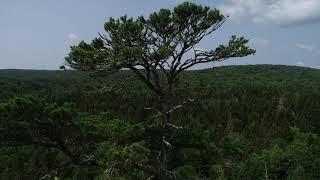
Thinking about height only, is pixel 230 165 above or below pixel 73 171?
below

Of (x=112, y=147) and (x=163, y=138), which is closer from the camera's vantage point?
(x=163, y=138)

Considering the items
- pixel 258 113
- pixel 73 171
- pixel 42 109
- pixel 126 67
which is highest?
pixel 126 67

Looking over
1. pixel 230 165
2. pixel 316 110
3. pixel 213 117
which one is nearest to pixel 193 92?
pixel 213 117

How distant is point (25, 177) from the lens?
42.8 meters

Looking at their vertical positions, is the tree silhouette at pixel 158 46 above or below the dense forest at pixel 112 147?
above

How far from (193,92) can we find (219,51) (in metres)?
129

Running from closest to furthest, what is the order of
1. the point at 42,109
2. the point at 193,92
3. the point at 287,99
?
the point at 42,109, the point at 287,99, the point at 193,92

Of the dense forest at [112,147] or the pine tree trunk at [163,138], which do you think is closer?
the pine tree trunk at [163,138]

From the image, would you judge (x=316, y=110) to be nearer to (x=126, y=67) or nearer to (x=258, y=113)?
(x=258, y=113)

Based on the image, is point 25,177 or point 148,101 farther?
point 148,101

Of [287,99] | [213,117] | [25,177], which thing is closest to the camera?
[25,177]

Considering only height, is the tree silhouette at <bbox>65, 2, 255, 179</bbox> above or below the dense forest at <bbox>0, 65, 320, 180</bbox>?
above

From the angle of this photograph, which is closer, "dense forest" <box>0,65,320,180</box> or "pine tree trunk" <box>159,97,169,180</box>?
"pine tree trunk" <box>159,97,169,180</box>

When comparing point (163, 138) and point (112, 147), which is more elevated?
point (163, 138)
